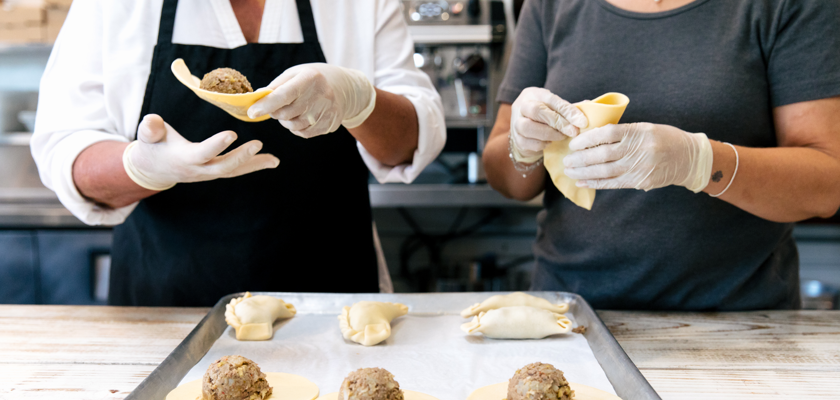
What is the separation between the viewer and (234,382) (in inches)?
34.5

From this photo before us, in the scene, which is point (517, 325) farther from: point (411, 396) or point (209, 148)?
point (209, 148)

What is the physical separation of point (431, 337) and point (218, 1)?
98 centimetres

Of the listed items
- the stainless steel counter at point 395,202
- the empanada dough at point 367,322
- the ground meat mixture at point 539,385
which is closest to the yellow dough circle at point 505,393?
the ground meat mixture at point 539,385

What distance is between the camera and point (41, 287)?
272cm

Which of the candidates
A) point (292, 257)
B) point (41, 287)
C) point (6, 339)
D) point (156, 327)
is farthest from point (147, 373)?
point (41, 287)

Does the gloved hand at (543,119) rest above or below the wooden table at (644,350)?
above

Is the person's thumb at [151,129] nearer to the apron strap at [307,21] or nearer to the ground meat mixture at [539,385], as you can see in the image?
the apron strap at [307,21]

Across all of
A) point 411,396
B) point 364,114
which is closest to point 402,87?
point 364,114

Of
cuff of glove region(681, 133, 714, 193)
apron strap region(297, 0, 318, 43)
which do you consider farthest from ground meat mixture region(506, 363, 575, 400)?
apron strap region(297, 0, 318, 43)

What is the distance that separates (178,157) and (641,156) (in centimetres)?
93

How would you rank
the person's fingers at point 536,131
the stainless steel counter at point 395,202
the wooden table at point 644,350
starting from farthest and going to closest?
the stainless steel counter at point 395,202, the person's fingers at point 536,131, the wooden table at point 644,350

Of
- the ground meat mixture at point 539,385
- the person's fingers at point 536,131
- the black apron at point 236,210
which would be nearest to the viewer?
the ground meat mixture at point 539,385

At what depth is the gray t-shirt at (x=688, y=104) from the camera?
123 centimetres

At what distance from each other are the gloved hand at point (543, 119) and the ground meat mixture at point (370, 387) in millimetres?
590
